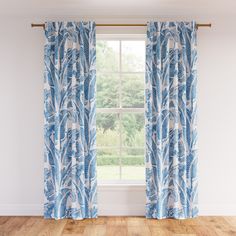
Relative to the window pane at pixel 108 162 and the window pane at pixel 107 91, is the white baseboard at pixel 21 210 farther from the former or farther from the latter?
the window pane at pixel 107 91

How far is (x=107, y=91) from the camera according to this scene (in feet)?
16.4

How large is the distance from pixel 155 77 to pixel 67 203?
6.27ft

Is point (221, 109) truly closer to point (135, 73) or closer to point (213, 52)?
point (213, 52)

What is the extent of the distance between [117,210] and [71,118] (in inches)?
51.5

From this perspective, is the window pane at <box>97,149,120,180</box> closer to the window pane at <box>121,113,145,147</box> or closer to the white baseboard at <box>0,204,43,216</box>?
the window pane at <box>121,113,145,147</box>

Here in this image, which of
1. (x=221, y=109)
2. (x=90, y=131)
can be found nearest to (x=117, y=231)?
(x=90, y=131)

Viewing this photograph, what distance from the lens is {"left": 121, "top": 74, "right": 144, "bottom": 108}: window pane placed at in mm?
5004

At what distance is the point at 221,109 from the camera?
4.85 metres

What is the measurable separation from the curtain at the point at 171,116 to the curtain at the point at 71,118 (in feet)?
2.35

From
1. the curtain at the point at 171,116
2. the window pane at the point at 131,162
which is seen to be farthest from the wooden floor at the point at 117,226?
the window pane at the point at 131,162

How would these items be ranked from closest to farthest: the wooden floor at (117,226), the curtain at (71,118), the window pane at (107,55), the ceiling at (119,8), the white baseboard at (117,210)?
the wooden floor at (117,226)
the ceiling at (119,8)
the curtain at (71,118)
the white baseboard at (117,210)
the window pane at (107,55)

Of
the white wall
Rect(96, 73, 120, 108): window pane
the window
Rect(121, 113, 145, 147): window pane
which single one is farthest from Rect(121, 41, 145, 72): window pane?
the white wall

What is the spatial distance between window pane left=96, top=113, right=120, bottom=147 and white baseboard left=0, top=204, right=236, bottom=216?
81 centimetres

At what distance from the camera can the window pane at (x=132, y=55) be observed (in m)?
4.98
